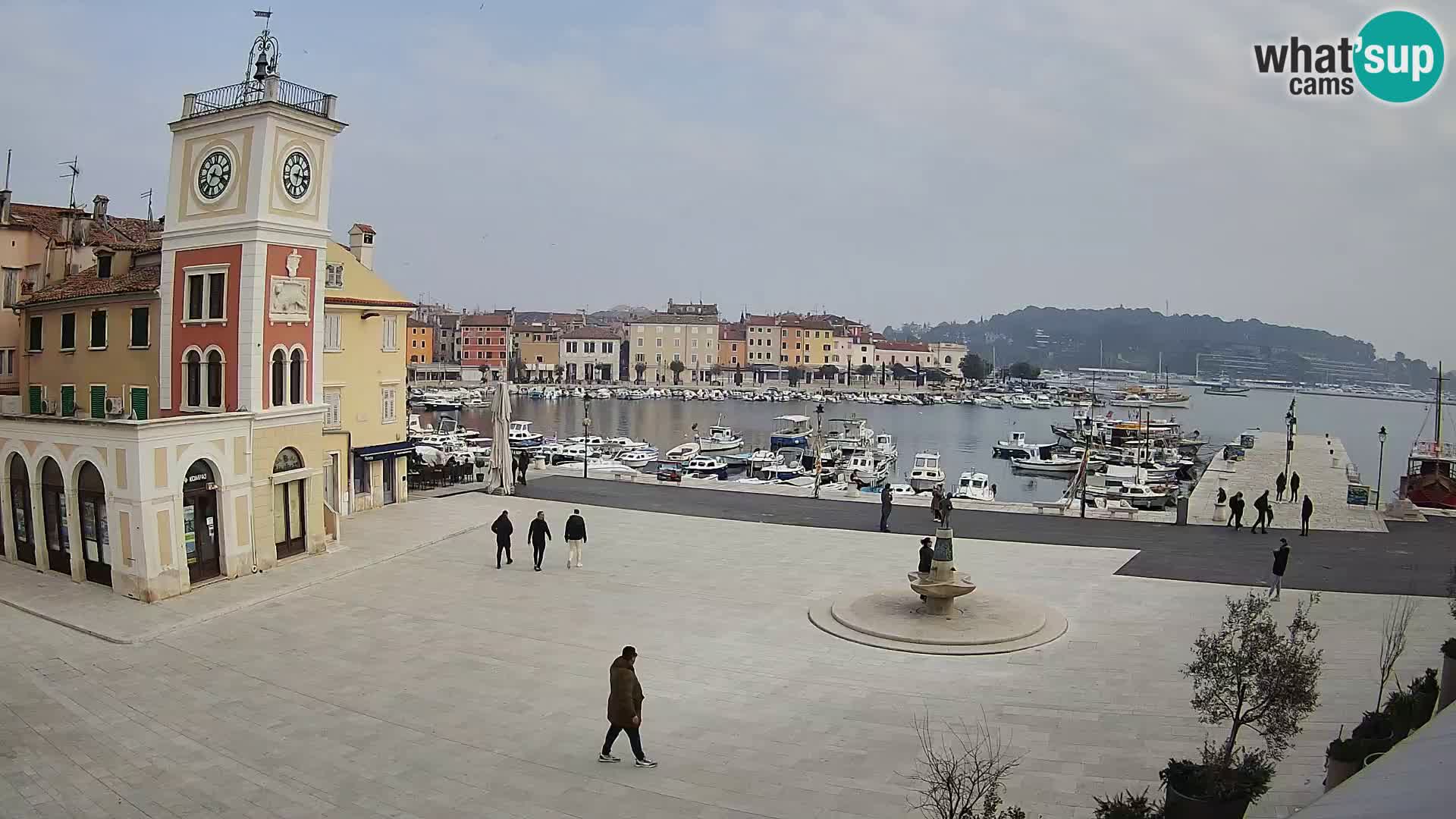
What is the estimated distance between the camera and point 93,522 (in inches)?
688

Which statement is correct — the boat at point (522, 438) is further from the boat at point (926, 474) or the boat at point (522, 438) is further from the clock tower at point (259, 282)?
the clock tower at point (259, 282)

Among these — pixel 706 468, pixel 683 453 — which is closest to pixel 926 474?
pixel 706 468

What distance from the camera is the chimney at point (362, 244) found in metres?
30.6

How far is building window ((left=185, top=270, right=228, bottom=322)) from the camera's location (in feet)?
63.8

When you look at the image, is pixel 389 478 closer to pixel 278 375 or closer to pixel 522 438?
pixel 278 375

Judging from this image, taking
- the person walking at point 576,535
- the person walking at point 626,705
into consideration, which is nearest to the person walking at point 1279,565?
the person walking at point 626,705

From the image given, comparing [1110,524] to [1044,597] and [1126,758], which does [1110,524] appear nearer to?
[1044,597]

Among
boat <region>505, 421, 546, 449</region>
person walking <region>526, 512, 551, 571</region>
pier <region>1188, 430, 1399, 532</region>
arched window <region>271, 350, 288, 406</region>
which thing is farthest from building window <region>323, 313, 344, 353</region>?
boat <region>505, 421, 546, 449</region>

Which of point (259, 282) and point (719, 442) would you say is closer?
point (259, 282)

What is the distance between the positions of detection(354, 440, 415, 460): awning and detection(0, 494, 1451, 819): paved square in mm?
8241

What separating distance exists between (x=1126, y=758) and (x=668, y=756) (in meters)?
4.69

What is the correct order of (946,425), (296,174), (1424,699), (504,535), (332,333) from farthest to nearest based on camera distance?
(946,425) → (332,333) → (296,174) → (504,535) → (1424,699)

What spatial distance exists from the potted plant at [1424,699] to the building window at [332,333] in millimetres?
24420

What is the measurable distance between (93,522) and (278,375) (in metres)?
4.24
